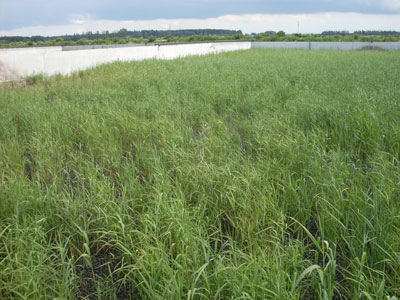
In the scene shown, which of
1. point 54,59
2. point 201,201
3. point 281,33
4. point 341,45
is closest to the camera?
point 201,201

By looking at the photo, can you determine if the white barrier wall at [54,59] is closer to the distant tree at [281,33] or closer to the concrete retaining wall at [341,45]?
the concrete retaining wall at [341,45]

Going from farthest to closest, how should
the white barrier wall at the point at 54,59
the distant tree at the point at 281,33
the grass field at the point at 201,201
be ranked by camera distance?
the distant tree at the point at 281,33 → the white barrier wall at the point at 54,59 → the grass field at the point at 201,201

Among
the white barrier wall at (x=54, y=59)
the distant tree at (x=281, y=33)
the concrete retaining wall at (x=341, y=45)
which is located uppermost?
the distant tree at (x=281, y=33)

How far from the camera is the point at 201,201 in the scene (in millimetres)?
2791

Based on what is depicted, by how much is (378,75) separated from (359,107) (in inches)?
188

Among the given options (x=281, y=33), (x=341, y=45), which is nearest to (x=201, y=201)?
(x=341, y=45)

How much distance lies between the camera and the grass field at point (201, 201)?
199 centimetres

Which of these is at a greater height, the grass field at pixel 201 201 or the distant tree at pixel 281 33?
the distant tree at pixel 281 33

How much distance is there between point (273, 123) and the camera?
4738 mm

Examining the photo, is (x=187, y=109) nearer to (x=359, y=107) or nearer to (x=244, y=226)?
(x=359, y=107)

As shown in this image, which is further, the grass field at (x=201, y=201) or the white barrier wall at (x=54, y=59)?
the white barrier wall at (x=54, y=59)

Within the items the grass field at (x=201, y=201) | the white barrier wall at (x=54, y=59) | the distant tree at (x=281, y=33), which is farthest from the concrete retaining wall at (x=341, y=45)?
the grass field at (x=201, y=201)

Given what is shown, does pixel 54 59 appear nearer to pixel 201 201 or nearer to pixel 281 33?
pixel 201 201

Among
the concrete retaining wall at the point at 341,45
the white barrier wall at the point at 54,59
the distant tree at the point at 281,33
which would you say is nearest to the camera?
the white barrier wall at the point at 54,59
